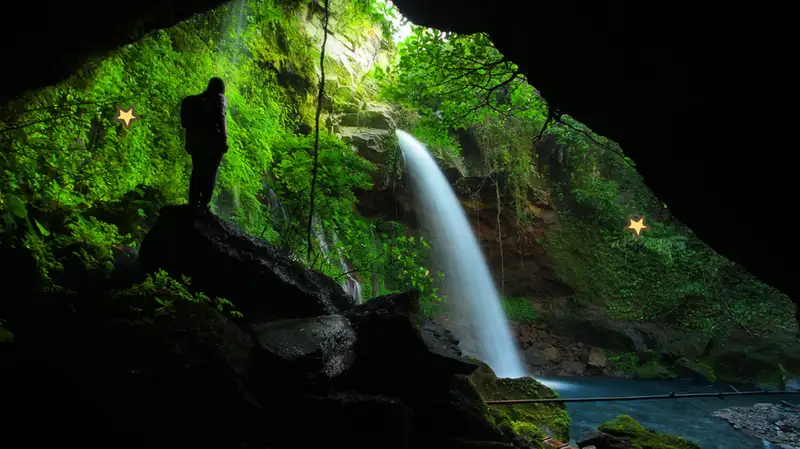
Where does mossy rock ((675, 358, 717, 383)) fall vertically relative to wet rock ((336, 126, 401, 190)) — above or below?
below

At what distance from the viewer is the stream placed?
26.8 ft

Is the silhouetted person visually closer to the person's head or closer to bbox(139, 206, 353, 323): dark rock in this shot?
the person's head

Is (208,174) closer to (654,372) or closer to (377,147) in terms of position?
(377,147)

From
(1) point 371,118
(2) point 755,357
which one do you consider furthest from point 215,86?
(2) point 755,357

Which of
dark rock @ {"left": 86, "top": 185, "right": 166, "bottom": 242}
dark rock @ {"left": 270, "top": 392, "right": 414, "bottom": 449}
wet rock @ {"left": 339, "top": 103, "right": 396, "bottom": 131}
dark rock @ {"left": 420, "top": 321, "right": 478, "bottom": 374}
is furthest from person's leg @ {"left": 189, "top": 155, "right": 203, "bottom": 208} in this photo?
wet rock @ {"left": 339, "top": 103, "right": 396, "bottom": 131}

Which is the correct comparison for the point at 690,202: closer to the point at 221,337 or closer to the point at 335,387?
the point at 335,387

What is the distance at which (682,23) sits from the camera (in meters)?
2.81

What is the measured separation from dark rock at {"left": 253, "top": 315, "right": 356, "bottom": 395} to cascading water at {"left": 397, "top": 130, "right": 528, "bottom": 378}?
10.8m

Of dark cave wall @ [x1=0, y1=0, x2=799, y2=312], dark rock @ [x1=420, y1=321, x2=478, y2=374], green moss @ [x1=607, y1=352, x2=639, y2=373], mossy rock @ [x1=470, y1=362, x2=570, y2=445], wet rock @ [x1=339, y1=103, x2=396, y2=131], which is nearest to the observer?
dark cave wall @ [x1=0, y1=0, x2=799, y2=312]

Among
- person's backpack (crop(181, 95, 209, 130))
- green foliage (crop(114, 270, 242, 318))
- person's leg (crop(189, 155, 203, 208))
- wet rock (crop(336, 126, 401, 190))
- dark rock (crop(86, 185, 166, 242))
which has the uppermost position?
wet rock (crop(336, 126, 401, 190))

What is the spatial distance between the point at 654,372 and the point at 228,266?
1396cm

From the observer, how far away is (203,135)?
14.7ft

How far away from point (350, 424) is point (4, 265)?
123 inches

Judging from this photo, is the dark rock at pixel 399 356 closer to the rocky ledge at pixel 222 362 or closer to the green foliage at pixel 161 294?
the rocky ledge at pixel 222 362
